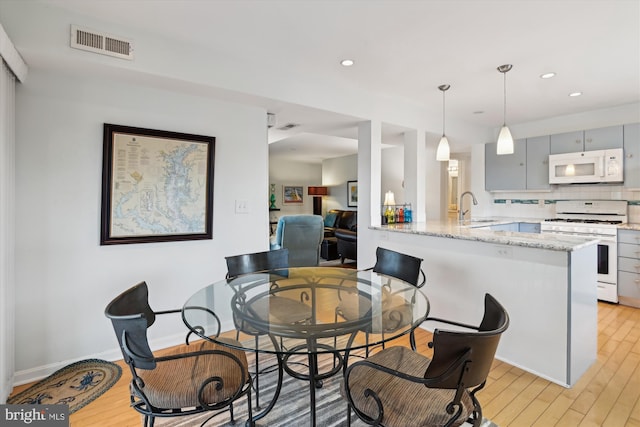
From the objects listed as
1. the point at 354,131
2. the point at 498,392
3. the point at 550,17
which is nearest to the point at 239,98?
the point at 354,131

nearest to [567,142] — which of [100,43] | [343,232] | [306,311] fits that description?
[343,232]

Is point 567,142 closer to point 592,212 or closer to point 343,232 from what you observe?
point 592,212

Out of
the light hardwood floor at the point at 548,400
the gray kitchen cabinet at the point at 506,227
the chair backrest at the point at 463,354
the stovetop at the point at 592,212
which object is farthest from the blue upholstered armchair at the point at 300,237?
the chair backrest at the point at 463,354

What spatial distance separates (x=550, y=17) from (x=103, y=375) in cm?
384

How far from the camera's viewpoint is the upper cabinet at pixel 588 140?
3925mm

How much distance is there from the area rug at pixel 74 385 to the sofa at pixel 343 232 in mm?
4111

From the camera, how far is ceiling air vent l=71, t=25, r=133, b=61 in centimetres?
205

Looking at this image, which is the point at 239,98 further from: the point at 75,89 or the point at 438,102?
the point at 438,102

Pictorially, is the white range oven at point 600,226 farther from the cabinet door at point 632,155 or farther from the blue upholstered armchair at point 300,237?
the blue upholstered armchair at point 300,237

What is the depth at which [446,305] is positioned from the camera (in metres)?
2.86

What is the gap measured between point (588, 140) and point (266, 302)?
4545 mm

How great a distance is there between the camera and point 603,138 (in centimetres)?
400

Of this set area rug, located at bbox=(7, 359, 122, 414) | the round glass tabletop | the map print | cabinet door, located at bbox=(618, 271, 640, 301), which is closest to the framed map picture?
the map print

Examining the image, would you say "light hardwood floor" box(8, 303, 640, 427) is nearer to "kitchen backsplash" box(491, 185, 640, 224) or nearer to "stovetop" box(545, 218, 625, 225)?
"stovetop" box(545, 218, 625, 225)
